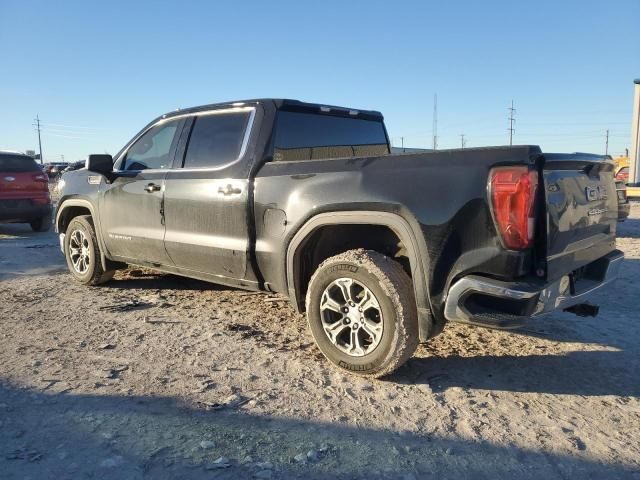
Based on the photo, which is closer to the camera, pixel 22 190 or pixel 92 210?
pixel 92 210

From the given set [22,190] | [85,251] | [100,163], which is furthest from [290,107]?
[22,190]

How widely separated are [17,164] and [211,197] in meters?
8.02

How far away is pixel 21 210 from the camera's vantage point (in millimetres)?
10164

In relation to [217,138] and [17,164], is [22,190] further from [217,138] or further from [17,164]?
[217,138]

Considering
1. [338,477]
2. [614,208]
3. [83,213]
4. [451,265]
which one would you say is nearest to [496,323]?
[451,265]

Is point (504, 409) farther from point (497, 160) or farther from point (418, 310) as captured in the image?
point (497, 160)

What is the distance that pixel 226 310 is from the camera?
16.4ft

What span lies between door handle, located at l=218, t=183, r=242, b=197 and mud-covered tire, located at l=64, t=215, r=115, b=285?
2.27 m

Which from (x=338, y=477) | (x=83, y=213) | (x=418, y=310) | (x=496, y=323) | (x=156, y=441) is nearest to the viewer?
(x=338, y=477)

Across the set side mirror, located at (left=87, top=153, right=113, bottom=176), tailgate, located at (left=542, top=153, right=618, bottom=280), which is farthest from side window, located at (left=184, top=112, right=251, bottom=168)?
tailgate, located at (left=542, top=153, right=618, bottom=280)

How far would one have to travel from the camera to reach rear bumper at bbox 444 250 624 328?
274 cm

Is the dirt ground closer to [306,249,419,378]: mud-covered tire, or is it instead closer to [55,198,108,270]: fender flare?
[306,249,419,378]: mud-covered tire

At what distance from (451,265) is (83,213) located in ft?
15.8

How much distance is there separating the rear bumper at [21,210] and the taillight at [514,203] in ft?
33.1
